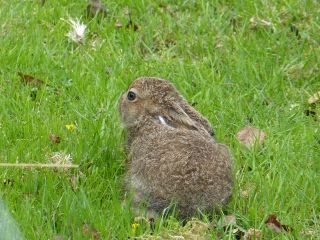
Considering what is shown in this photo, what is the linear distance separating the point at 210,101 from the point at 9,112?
5.16 ft

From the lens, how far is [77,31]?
7.48 meters

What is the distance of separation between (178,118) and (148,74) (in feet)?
5.76

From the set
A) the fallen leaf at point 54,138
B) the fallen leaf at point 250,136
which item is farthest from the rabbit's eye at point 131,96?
the fallen leaf at point 250,136

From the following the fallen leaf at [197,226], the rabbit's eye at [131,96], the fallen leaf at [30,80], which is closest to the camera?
the fallen leaf at [197,226]

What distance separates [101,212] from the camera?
15.7 feet

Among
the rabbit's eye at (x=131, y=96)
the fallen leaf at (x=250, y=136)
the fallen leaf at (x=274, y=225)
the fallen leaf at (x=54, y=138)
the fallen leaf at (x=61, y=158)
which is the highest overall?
the rabbit's eye at (x=131, y=96)

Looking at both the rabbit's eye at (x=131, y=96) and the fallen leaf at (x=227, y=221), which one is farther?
the rabbit's eye at (x=131, y=96)

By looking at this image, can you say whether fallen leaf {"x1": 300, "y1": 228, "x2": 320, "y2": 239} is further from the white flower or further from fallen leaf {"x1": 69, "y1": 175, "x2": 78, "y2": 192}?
the white flower

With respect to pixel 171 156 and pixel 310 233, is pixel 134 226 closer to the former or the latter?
pixel 171 156

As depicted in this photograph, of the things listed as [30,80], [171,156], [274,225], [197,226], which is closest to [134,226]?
[197,226]

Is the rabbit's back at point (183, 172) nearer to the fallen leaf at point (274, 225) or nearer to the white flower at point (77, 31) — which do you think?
the fallen leaf at point (274, 225)

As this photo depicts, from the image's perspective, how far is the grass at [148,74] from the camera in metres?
4.93

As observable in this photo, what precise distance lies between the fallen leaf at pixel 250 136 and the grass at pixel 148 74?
6 centimetres

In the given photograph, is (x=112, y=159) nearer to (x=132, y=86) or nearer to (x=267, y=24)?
(x=132, y=86)
